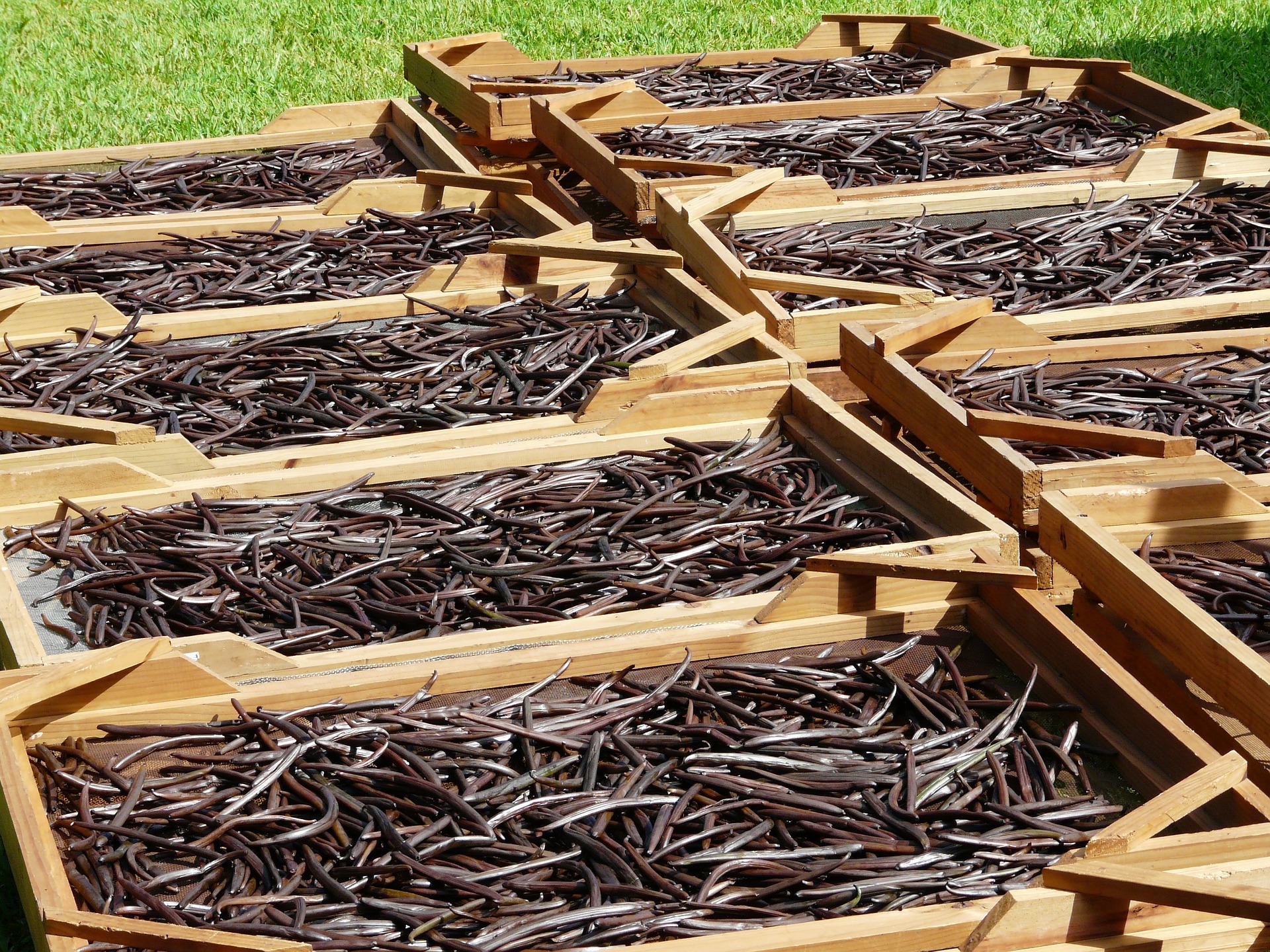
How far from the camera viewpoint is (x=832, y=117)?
7211 mm

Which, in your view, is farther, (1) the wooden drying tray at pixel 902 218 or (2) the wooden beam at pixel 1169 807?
(1) the wooden drying tray at pixel 902 218

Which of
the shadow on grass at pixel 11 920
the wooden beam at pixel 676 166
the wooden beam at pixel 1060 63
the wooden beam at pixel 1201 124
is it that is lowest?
the shadow on grass at pixel 11 920

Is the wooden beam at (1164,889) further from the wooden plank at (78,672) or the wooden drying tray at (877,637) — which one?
the wooden plank at (78,672)

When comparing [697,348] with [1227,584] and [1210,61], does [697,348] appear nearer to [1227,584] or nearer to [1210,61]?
[1227,584]

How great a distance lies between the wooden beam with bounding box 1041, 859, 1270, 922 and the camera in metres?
2.32

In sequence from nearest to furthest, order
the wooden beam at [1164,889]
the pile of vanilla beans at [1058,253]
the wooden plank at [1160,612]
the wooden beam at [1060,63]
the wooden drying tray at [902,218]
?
the wooden beam at [1164,889] → the wooden plank at [1160,612] → the wooden drying tray at [902,218] → the pile of vanilla beans at [1058,253] → the wooden beam at [1060,63]

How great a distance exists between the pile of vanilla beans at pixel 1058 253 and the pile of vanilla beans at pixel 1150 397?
1.87ft

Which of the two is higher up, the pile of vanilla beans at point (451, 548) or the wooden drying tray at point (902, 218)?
the wooden drying tray at point (902, 218)

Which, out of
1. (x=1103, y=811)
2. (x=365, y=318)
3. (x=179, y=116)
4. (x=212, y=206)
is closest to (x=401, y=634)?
(x=1103, y=811)

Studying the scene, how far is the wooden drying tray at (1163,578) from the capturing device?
9.78ft

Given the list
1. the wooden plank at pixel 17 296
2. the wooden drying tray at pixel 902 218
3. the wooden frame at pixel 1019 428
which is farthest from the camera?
the wooden plank at pixel 17 296

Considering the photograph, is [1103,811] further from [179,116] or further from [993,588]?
[179,116]

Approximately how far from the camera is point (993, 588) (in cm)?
344

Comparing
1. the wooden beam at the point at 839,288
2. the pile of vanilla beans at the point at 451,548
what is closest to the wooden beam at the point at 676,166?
the wooden beam at the point at 839,288
